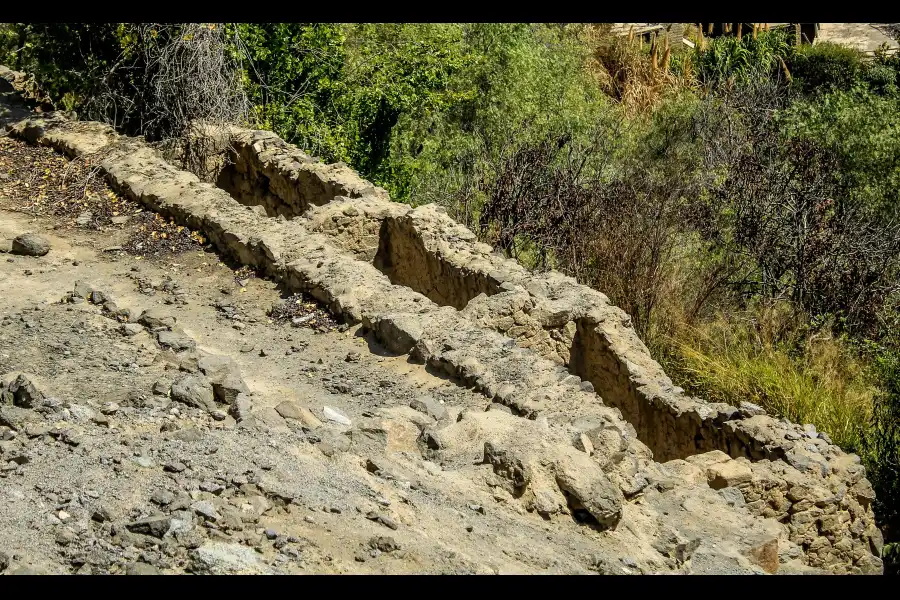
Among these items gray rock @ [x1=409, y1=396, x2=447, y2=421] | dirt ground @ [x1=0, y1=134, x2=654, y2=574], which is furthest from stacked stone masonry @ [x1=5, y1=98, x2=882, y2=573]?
gray rock @ [x1=409, y1=396, x2=447, y2=421]

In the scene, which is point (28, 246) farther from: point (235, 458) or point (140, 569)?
point (140, 569)

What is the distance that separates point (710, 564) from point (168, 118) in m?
8.22

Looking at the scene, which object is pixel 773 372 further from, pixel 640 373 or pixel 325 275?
pixel 325 275

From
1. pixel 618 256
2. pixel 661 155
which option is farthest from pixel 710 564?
pixel 661 155

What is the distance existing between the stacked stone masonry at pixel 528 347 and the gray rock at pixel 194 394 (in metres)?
1.19

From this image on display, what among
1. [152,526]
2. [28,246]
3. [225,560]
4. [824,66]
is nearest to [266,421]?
[152,526]

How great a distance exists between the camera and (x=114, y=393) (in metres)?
5.70

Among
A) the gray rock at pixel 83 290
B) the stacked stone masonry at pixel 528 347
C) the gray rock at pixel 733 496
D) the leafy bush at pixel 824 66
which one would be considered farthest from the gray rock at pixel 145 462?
the leafy bush at pixel 824 66

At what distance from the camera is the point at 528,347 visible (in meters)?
7.27

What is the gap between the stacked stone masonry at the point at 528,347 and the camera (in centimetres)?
579

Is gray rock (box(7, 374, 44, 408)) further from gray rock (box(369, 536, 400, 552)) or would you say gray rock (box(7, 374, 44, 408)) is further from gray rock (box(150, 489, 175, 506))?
gray rock (box(369, 536, 400, 552))

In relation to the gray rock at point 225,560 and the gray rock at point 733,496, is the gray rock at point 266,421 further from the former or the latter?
the gray rock at point 733,496

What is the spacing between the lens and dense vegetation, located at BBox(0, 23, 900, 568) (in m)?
10.1
